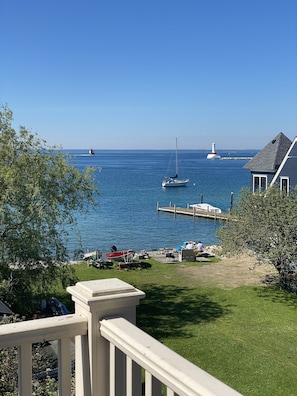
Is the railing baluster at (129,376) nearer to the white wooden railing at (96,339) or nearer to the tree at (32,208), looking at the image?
the white wooden railing at (96,339)

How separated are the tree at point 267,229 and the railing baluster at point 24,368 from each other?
12.5 meters

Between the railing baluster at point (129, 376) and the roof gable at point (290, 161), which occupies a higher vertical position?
the roof gable at point (290, 161)

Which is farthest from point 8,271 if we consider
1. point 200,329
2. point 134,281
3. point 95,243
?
point 95,243

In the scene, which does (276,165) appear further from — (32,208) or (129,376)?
(129,376)

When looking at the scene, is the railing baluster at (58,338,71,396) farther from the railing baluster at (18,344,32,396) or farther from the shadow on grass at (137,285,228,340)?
the shadow on grass at (137,285,228,340)

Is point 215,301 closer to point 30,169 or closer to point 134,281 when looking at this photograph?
point 134,281

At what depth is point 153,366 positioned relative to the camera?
1641 millimetres

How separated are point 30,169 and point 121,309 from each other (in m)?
10.4

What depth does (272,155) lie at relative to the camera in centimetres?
2120

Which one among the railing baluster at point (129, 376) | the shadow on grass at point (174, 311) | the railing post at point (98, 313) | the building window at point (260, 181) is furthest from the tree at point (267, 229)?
the railing baluster at point (129, 376)

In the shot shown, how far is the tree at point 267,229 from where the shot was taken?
13773mm

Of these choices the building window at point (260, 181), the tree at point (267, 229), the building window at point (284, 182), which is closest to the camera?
the tree at point (267, 229)

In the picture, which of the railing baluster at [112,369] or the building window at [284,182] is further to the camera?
the building window at [284,182]

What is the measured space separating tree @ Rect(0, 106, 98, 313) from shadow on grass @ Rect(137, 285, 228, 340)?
2785 millimetres
